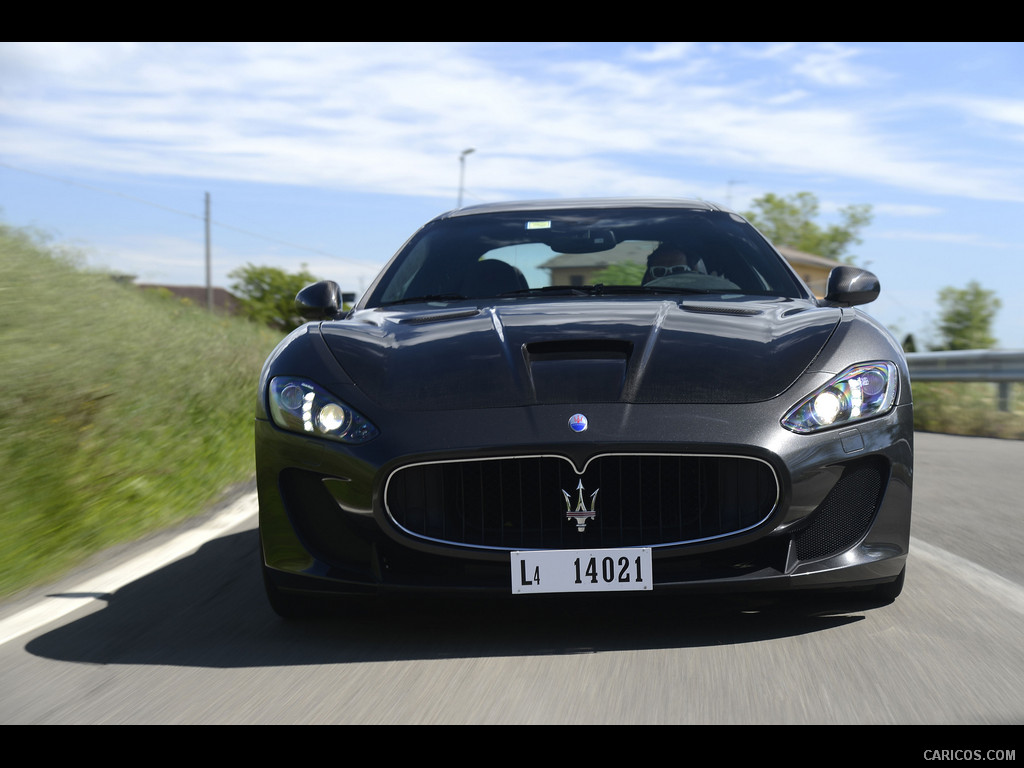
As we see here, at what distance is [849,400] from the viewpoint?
3.57 m

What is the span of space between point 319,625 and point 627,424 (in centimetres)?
124

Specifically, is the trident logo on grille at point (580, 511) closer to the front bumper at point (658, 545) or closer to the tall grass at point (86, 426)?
the front bumper at point (658, 545)

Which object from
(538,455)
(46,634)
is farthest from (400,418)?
(46,634)

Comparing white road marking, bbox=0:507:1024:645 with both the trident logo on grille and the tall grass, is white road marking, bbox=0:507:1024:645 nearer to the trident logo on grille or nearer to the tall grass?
the tall grass

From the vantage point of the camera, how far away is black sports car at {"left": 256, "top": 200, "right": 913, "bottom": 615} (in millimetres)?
3377

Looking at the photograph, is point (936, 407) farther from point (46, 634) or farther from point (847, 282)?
point (46, 634)

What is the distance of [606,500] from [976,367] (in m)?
10.5

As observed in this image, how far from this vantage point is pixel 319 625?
12.6 ft

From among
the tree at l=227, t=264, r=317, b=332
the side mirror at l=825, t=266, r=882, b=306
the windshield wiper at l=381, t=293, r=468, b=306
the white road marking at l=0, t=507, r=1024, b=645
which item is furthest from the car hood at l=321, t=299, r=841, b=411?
the tree at l=227, t=264, r=317, b=332

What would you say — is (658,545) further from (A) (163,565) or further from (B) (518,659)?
(A) (163,565)

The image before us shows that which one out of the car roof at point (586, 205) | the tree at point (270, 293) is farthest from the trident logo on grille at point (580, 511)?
the tree at point (270, 293)

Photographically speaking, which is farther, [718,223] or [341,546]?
Answer: [718,223]

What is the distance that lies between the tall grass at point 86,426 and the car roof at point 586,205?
7.37 ft

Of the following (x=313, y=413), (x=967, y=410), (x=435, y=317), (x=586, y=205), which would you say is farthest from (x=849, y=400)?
(x=967, y=410)
